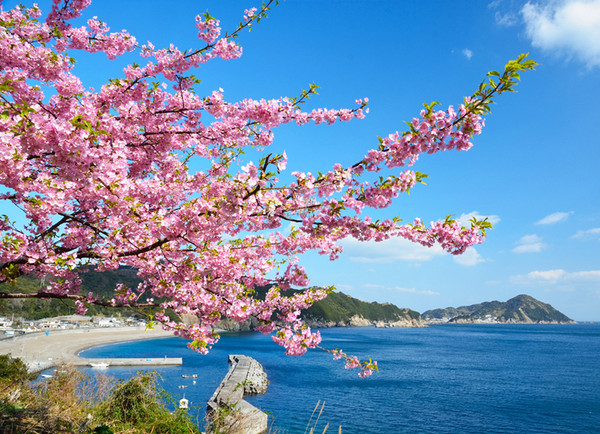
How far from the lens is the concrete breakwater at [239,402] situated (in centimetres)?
984

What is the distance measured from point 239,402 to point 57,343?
61562mm

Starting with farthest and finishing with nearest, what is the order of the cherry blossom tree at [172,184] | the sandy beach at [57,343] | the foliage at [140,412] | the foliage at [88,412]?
the sandy beach at [57,343], the foliage at [140,412], the foliage at [88,412], the cherry blossom tree at [172,184]

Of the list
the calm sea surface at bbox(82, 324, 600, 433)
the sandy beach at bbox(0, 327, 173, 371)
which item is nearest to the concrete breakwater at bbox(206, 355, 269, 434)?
the calm sea surface at bbox(82, 324, 600, 433)

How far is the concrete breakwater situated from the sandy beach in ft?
45.6

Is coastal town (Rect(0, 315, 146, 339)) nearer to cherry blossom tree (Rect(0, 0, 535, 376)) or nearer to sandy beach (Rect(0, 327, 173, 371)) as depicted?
sandy beach (Rect(0, 327, 173, 371))

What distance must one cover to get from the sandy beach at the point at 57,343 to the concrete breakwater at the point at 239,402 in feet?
45.6

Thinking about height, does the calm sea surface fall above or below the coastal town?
below

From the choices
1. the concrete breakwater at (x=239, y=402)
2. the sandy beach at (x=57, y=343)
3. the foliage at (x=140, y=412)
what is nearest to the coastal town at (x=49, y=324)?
the sandy beach at (x=57, y=343)

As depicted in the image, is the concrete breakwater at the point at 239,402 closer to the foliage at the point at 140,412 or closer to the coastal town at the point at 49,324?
the foliage at the point at 140,412

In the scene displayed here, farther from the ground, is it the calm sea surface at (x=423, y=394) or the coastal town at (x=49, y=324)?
the coastal town at (x=49, y=324)

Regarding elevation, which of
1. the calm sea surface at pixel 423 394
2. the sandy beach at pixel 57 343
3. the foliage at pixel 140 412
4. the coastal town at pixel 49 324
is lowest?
the calm sea surface at pixel 423 394

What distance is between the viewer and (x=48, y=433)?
21.9 feet

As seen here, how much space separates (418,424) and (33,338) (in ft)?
241

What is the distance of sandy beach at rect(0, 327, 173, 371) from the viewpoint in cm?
5047
